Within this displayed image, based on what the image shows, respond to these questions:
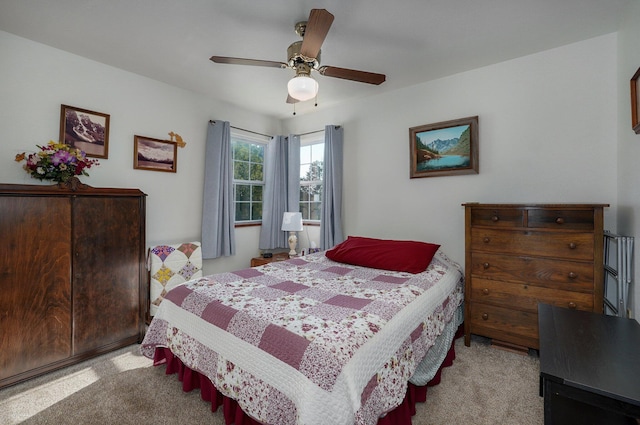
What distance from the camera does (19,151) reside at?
2285 mm

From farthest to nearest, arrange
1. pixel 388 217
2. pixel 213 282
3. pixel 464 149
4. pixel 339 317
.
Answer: pixel 388 217, pixel 464 149, pixel 213 282, pixel 339 317

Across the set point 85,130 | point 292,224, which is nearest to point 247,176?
point 292,224

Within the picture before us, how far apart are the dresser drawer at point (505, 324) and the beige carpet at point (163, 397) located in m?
0.15

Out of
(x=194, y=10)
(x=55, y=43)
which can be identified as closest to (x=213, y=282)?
(x=194, y=10)

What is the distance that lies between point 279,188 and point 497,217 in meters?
2.78

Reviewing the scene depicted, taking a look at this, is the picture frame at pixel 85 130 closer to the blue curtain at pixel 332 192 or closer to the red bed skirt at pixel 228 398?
the red bed skirt at pixel 228 398

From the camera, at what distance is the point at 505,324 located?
228cm

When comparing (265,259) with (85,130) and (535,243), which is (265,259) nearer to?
(85,130)

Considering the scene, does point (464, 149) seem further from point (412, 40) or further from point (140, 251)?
point (140, 251)

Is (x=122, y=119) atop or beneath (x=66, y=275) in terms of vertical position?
atop

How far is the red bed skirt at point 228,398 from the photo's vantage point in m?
1.44

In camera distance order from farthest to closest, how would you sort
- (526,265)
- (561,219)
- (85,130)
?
(85,130)
(526,265)
(561,219)

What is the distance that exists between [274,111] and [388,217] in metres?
2.19

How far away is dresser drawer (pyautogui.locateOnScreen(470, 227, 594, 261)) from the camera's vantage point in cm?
202
